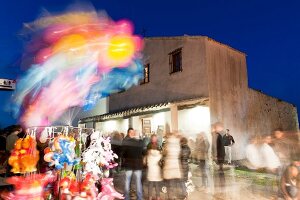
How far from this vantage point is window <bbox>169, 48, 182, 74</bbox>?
1808 cm

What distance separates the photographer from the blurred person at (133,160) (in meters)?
8.39

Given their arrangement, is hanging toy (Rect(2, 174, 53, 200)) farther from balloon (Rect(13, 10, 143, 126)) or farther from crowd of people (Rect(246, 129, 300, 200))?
crowd of people (Rect(246, 129, 300, 200))

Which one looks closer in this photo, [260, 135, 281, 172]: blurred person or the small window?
[260, 135, 281, 172]: blurred person

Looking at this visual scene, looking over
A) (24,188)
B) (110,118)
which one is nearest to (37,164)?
(24,188)

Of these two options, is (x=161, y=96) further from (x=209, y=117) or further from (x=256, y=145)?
(x=256, y=145)

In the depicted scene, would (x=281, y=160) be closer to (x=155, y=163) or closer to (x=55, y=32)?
(x=155, y=163)

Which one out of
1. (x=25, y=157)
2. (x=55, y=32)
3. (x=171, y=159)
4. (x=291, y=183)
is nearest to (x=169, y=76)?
(x=171, y=159)

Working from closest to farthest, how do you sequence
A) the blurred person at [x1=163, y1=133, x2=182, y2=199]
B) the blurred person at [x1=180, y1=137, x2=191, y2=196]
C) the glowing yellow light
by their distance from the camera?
1. the glowing yellow light
2. the blurred person at [x1=163, y1=133, x2=182, y2=199]
3. the blurred person at [x1=180, y1=137, x2=191, y2=196]

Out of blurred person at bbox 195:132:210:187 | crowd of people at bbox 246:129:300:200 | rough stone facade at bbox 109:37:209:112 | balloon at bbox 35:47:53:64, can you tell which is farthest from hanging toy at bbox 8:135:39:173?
rough stone facade at bbox 109:37:209:112

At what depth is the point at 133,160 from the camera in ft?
27.6

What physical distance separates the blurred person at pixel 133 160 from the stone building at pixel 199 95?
7.59 m

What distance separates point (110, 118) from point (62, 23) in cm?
1782

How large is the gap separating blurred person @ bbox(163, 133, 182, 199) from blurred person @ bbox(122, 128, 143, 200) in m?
0.72

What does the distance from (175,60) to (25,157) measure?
13.6 metres
